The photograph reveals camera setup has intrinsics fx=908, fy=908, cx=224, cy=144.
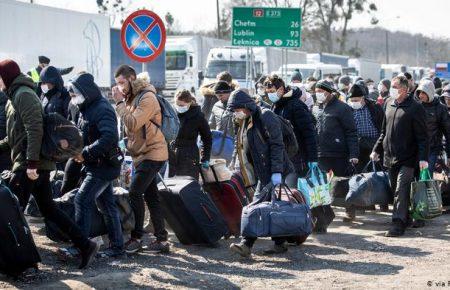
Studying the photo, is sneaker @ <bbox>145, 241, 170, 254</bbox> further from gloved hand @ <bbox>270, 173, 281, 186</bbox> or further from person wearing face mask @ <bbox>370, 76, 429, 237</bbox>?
person wearing face mask @ <bbox>370, 76, 429, 237</bbox>

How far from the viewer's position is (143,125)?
8781mm

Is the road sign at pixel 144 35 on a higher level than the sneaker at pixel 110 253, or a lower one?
higher

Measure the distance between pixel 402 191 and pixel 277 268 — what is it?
253 centimetres

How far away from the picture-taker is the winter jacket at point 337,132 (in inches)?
443

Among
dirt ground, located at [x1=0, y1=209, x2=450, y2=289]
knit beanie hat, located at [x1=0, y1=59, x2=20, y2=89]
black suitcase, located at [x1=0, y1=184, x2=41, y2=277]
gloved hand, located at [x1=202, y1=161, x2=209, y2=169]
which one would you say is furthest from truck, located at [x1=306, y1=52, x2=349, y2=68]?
black suitcase, located at [x1=0, y1=184, x2=41, y2=277]

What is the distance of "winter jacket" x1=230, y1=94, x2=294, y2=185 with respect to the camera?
29.1ft

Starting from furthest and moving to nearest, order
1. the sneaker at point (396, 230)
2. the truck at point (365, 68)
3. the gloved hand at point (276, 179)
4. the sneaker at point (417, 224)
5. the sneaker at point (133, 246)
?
the truck at point (365, 68)
the sneaker at point (417, 224)
the sneaker at point (396, 230)
the sneaker at point (133, 246)
the gloved hand at point (276, 179)

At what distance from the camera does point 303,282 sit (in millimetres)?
7902

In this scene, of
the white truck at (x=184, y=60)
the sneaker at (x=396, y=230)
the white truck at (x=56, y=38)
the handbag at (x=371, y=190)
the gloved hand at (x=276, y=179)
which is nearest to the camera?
the gloved hand at (x=276, y=179)

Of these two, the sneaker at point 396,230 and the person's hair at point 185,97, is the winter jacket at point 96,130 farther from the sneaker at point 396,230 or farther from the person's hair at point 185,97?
the sneaker at point 396,230

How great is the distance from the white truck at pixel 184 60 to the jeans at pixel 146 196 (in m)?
29.0

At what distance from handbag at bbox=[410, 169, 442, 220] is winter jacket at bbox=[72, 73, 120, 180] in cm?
369

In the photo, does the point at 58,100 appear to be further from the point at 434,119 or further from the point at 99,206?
the point at 434,119

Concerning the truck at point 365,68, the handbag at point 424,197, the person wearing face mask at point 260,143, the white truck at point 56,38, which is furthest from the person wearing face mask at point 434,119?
the truck at point 365,68
